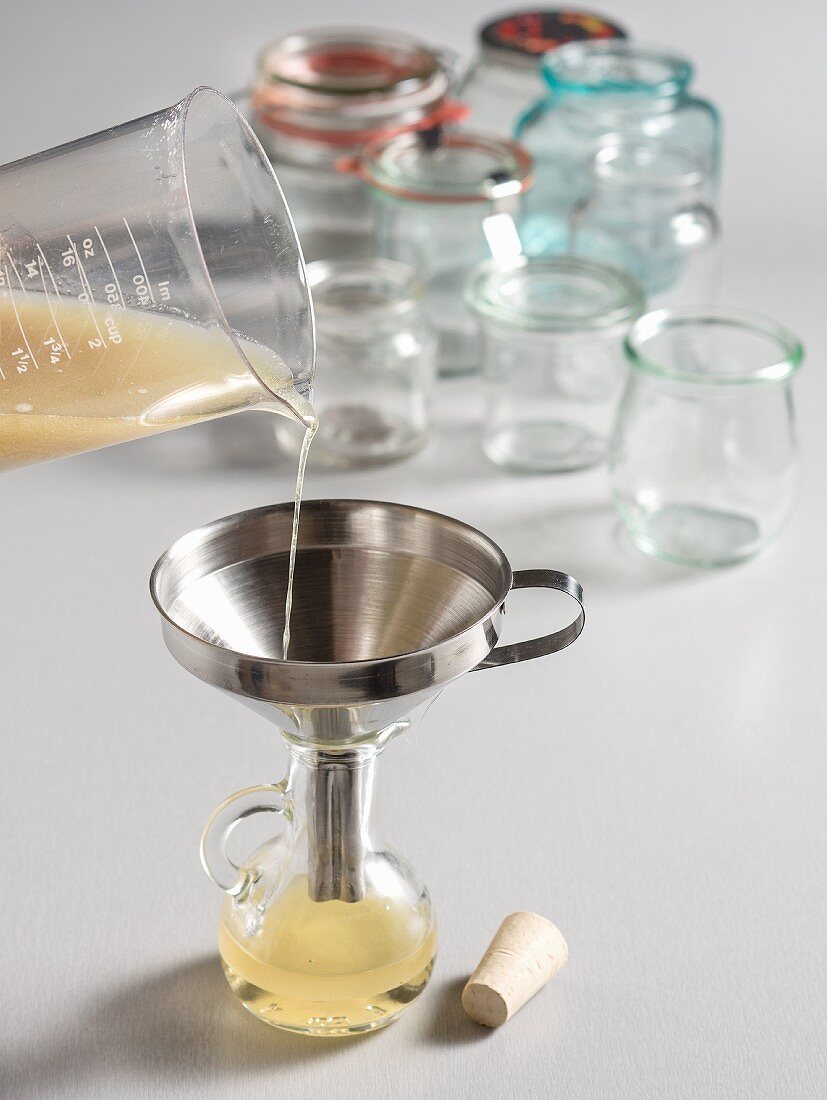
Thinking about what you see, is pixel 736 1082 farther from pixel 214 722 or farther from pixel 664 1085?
pixel 214 722

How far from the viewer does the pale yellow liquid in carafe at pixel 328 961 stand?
0.78m

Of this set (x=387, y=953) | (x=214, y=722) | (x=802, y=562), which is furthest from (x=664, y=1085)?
(x=802, y=562)

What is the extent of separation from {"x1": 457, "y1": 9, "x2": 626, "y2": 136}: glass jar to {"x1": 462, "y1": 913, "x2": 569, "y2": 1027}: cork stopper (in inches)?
51.2

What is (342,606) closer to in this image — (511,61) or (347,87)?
(347,87)

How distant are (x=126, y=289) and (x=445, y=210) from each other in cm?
90

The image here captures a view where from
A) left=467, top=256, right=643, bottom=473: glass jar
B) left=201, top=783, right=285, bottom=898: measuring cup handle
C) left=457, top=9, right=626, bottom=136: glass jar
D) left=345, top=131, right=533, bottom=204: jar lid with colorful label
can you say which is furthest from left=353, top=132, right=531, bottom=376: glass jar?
left=201, top=783, right=285, bottom=898: measuring cup handle

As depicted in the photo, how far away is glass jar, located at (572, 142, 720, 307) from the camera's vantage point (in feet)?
5.37

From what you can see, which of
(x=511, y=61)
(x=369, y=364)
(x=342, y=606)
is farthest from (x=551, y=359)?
(x=342, y=606)

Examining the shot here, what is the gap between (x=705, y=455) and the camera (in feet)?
4.42

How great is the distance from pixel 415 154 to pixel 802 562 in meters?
0.65

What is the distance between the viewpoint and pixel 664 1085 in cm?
79

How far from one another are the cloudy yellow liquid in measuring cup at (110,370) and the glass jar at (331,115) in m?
0.95

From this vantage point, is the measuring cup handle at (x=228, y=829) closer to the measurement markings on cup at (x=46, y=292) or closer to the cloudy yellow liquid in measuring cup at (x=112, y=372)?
the cloudy yellow liquid in measuring cup at (x=112, y=372)

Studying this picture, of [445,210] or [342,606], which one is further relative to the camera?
[445,210]
